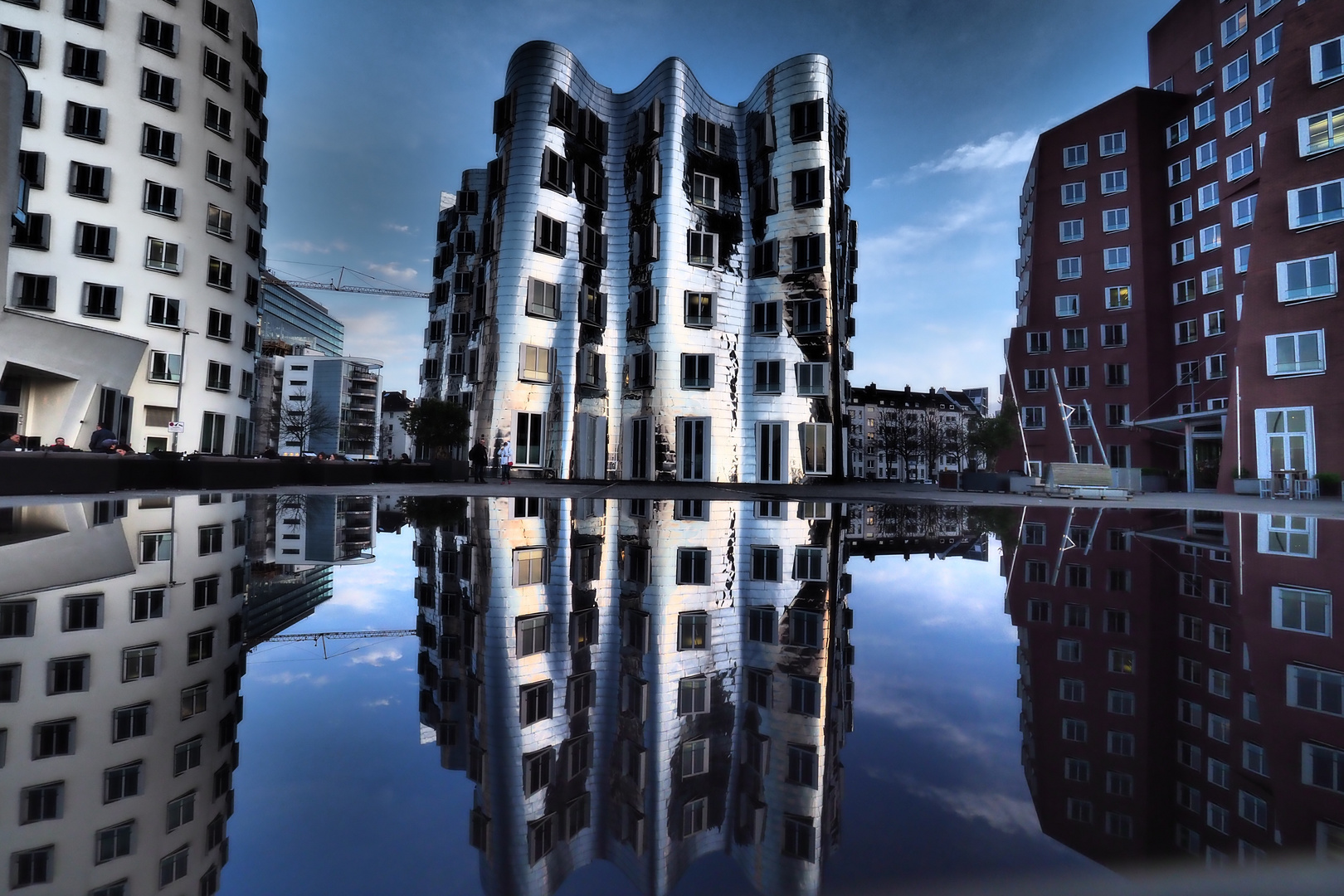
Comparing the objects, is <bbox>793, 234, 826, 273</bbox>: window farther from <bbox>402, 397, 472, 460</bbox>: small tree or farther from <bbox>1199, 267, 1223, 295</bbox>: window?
<bbox>1199, 267, 1223, 295</bbox>: window

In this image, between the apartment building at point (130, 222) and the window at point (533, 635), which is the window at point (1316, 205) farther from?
the apartment building at point (130, 222)

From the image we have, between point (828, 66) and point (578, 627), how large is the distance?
3675cm

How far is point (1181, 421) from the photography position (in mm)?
42656

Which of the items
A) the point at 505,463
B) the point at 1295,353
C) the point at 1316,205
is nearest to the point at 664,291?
the point at 505,463

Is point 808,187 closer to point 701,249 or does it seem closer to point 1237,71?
point 701,249

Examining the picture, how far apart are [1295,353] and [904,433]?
97773 millimetres

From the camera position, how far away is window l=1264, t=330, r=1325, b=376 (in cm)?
2930

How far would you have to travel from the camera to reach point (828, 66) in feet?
109

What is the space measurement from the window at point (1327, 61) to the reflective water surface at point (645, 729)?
124ft

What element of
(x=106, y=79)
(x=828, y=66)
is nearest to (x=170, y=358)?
(x=106, y=79)

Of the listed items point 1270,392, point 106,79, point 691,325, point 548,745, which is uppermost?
point 106,79

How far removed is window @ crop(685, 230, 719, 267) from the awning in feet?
99.1

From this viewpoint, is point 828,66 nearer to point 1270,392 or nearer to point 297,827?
point 1270,392

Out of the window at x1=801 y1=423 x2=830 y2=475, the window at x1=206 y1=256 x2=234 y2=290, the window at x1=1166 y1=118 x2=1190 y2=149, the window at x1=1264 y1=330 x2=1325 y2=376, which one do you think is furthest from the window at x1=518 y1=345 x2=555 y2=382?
the window at x1=1166 y1=118 x2=1190 y2=149
